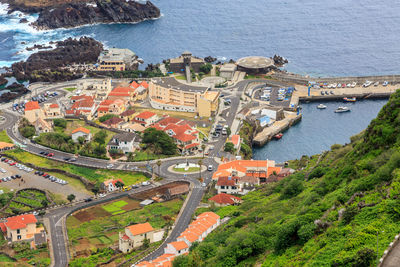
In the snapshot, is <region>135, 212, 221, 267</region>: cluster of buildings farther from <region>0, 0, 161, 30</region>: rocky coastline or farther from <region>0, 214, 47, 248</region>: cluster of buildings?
<region>0, 0, 161, 30</region>: rocky coastline

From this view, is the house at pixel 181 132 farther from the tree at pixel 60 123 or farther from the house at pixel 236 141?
the tree at pixel 60 123

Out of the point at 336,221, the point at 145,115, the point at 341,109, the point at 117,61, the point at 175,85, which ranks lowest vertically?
the point at 145,115

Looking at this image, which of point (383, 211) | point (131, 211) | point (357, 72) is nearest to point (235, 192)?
point (131, 211)

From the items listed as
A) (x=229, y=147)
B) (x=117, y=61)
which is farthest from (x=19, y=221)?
(x=117, y=61)

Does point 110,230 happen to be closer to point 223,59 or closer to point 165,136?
point 165,136

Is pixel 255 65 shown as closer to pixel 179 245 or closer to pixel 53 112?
pixel 53 112
